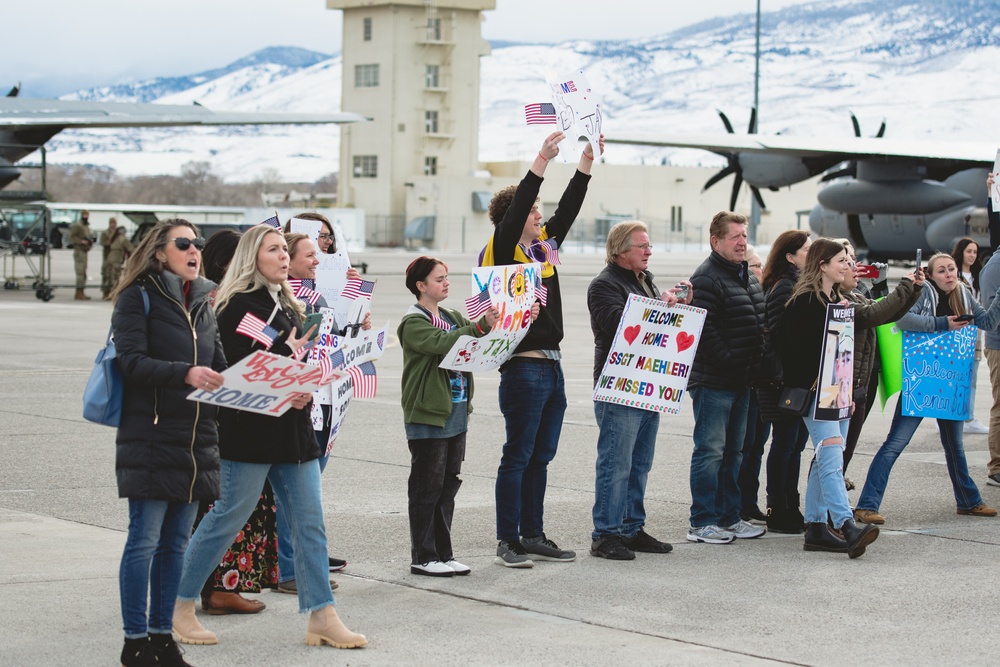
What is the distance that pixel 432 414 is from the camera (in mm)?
7508

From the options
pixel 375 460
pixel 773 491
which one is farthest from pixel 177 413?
pixel 375 460

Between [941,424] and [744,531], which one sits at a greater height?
[941,424]

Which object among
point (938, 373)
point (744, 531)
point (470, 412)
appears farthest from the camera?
point (938, 373)

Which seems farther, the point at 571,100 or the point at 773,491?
the point at 773,491

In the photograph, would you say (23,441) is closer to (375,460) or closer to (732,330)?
(375,460)

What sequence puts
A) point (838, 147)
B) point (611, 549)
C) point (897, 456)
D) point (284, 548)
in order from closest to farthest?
→ 1. point (284, 548)
2. point (611, 549)
3. point (897, 456)
4. point (838, 147)

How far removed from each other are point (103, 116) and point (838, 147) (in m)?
19.0

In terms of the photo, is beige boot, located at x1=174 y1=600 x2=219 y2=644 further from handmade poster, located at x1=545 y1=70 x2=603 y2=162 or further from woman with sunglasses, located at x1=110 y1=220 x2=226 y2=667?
handmade poster, located at x1=545 y1=70 x2=603 y2=162

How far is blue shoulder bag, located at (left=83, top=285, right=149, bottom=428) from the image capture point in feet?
18.7

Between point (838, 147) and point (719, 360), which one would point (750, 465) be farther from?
point (838, 147)

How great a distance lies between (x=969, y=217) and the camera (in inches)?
1377

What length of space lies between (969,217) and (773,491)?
28.0 m

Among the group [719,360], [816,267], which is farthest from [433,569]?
[816,267]

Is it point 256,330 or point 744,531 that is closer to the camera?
point 256,330
